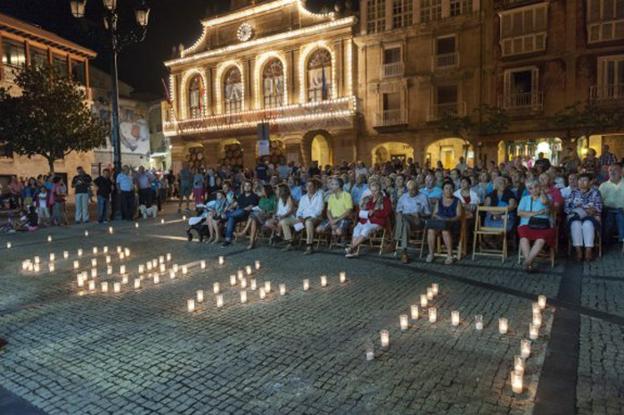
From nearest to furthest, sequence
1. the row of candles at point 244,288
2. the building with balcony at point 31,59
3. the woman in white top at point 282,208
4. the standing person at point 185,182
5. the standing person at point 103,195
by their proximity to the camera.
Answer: the row of candles at point 244,288
the woman in white top at point 282,208
the standing person at point 103,195
the standing person at point 185,182
the building with balcony at point 31,59

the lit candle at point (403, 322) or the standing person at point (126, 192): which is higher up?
the standing person at point (126, 192)

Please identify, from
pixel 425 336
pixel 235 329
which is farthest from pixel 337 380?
pixel 235 329

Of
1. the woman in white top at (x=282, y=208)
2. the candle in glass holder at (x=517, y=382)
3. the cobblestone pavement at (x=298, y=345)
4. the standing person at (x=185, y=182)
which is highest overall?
the standing person at (x=185, y=182)

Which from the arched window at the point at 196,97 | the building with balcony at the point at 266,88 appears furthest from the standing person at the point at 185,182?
the arched window at the point at 196,97

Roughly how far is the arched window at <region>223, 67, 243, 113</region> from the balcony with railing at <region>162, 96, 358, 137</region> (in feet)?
3.51

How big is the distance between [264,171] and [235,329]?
14.5 meters

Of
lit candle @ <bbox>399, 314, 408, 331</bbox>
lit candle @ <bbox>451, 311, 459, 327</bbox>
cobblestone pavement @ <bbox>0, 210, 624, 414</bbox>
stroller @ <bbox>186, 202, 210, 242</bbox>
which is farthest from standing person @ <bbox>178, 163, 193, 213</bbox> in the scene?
lit candle @ <bbox>451, 311, 459, 327</bbox>

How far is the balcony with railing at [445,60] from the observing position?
26573 millimetres

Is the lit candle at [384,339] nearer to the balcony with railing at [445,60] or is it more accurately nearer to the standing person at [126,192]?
the standing person at [126,192]

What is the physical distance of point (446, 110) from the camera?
88.6 ft

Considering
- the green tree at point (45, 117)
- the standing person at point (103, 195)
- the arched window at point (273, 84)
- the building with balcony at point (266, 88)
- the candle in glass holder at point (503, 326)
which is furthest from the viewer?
the arched window at point (273, 84)

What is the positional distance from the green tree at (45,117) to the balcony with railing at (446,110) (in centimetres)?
1935

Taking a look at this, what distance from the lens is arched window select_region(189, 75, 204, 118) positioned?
3620cm

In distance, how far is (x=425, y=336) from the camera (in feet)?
16.3
